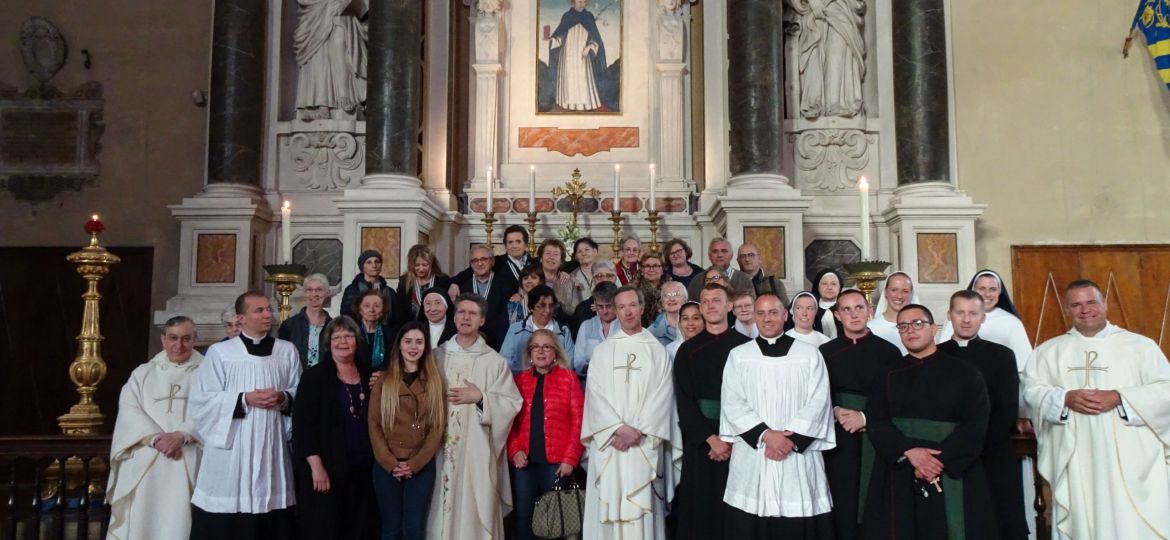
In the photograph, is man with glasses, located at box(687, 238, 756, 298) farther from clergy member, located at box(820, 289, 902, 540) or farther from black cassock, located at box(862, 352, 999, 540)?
black cassock, located at box(862, 352, 999, 540)

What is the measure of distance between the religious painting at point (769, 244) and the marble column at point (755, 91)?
0.44m

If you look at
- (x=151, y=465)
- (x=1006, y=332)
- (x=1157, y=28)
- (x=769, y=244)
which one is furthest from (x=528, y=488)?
(x=1157, y=28)

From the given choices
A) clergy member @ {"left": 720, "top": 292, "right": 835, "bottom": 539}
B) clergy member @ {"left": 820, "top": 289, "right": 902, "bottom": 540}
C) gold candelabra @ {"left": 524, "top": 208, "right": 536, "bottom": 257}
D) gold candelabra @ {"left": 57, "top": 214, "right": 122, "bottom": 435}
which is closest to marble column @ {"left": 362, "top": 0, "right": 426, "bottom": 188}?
gold candelabra @ {"left": 524, "top": 208, "right": 536, "bottom": 257}

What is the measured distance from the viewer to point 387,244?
8.23m

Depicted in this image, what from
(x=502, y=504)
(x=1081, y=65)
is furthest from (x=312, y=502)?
(x=1081, y=65)

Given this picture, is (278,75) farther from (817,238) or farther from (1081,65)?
(1081,65)

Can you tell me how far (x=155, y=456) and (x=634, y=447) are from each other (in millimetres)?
2489

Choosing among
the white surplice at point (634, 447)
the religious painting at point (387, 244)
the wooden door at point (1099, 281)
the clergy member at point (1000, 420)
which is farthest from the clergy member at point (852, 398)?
the wooden door at point (1099, 281)

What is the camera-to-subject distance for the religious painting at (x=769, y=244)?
818 cm

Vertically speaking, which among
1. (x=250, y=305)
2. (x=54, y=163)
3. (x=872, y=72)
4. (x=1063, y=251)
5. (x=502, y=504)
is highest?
(x=872, y=72)

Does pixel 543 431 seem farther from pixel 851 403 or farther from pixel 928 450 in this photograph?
pixel 928 450

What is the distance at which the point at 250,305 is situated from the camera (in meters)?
4.87

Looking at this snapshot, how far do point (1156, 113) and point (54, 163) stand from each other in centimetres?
1049

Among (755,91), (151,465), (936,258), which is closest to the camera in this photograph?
(151,465)
